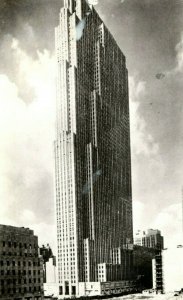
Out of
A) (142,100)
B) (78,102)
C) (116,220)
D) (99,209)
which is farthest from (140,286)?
(142,100)

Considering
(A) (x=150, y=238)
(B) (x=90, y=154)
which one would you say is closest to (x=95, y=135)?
(B) (x=90, y=154)

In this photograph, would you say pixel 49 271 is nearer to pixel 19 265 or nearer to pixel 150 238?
pixel 19 265

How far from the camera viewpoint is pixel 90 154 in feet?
372

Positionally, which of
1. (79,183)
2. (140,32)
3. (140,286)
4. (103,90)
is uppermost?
(103,90)

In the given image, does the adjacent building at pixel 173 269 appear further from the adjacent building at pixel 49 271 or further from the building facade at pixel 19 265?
the building facade at pixel 19 265

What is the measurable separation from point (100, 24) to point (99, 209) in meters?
46.6

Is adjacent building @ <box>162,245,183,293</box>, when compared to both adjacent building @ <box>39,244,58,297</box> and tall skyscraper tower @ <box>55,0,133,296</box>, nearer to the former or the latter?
tall skyscraper tower @ <box>55,0,133,296</box>

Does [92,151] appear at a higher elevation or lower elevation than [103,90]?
lower

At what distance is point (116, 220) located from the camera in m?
123

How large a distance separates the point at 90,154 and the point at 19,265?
172ft

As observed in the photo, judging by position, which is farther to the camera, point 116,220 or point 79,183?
point 116,220

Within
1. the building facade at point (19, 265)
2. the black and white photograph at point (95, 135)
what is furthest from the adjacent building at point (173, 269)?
the building facade at point (19, 265)

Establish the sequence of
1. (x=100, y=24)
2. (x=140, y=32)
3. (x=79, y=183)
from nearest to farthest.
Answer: (x=140, y=32) → (x=79, y=183) → (x=100, y=24)

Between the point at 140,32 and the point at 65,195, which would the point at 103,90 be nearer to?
the point at 65,195
